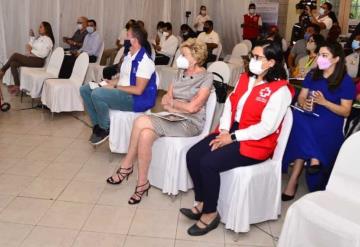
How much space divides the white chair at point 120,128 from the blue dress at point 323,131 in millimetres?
1293

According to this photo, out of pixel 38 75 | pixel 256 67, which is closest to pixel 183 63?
pixel 256 67

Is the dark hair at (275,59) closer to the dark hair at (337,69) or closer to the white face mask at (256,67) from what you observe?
the white face mask at (256,67)

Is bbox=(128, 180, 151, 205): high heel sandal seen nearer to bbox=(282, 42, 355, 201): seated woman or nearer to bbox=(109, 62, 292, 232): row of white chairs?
bbox=(109, 62, 292, 232): row of white chairs

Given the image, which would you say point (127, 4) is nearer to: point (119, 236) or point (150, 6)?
point (150, 6)

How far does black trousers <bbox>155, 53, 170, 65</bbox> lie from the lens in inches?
245

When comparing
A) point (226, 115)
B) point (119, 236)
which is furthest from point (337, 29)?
point (119, 236)

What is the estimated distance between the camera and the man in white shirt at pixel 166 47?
6275 millimetres

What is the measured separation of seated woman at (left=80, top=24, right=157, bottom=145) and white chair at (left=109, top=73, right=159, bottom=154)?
0.04 meters

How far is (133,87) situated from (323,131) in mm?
1481

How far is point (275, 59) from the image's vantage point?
2.37 m

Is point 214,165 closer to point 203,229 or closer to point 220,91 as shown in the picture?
point 203,229

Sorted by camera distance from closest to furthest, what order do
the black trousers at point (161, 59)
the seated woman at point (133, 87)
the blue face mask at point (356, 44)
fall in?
the seated woman at point (133, 87) < the blue face mask at point (356, 44) < the black trousers at point (161, 59)

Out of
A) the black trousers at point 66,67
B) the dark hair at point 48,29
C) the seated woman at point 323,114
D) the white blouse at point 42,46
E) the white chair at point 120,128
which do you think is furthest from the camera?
the dark hair at point 48,29

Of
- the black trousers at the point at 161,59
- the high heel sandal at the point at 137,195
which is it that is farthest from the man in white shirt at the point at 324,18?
the high heel sandal at the point at 137,195
